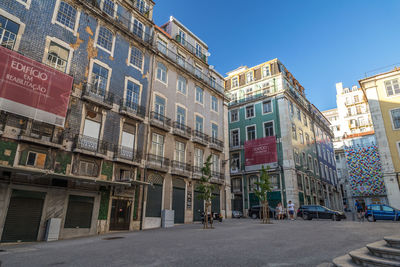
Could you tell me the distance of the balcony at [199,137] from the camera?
25891 millimetres

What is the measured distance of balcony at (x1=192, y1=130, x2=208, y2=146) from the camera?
84.9 ft

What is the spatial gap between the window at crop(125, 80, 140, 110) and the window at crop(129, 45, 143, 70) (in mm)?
1957

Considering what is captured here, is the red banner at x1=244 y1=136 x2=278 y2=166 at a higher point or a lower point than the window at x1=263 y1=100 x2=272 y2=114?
lower

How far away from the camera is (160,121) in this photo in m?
22.7

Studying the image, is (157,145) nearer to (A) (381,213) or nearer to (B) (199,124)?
(B) (199,124)

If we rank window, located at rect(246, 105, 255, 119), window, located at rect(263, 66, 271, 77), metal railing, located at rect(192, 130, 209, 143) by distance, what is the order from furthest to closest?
1. window, located at rect(263, 66, 271, 77)
2. window, located at rect(246, 105, 255, 119)
3. metal railing, located at rect(192, 130, 209, 143)

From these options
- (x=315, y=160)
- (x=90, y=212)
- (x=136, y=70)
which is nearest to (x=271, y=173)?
(x=315, y=160)

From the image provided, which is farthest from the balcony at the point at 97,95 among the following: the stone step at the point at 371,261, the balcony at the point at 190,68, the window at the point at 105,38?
the stone step at the point at 371,261

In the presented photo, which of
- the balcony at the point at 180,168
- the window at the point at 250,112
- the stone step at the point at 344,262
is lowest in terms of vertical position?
the stone step at the point at 344,262

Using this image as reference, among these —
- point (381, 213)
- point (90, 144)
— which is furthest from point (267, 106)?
point (90, 144)

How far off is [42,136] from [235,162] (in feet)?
92.8

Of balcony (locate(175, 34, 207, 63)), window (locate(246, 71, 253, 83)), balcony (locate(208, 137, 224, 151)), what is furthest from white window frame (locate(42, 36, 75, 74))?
window (locate(246, 71, 253, 83))

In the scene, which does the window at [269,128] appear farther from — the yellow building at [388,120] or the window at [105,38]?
the window at [105,38]

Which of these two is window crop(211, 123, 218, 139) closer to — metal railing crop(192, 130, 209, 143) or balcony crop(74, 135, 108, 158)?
metal railing crop(192, 130, 209, 143)
